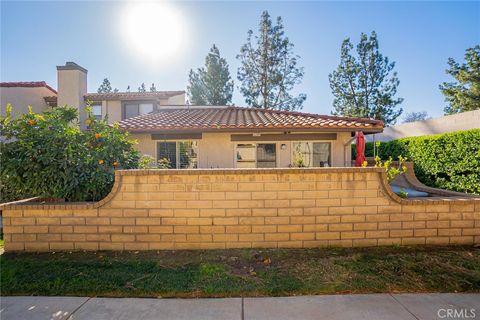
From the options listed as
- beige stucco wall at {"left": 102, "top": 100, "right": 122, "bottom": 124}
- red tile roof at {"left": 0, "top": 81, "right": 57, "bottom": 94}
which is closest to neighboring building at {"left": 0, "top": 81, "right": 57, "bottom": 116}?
red tile roof at {"left": 0, "top": 81, "right": 57, "bottom": 94}

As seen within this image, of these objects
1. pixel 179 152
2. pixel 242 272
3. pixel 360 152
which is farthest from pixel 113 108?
pixel 242 272

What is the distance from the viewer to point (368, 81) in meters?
27.5

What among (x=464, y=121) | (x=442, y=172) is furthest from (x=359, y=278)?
(x=464, y=121)

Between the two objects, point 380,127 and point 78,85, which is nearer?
point 380,127

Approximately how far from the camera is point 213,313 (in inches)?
121

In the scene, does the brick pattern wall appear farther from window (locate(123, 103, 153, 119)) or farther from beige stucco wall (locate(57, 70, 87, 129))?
beige stucco wall (locate(57, 70, 87, 129))

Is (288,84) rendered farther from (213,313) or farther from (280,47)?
(213,313)

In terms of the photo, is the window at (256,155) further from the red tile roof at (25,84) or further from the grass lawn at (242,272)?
the red tile roof at (25,84)

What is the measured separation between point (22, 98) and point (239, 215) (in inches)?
681

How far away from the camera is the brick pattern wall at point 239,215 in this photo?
4766 millimetres

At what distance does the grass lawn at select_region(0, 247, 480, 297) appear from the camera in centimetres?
356

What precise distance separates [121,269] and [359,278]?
3630 millimetres

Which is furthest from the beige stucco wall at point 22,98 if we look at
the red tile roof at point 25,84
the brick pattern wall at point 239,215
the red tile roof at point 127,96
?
the brick pattern wall at point 239,215

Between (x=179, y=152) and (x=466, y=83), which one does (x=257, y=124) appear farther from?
(x=466, y=83)
